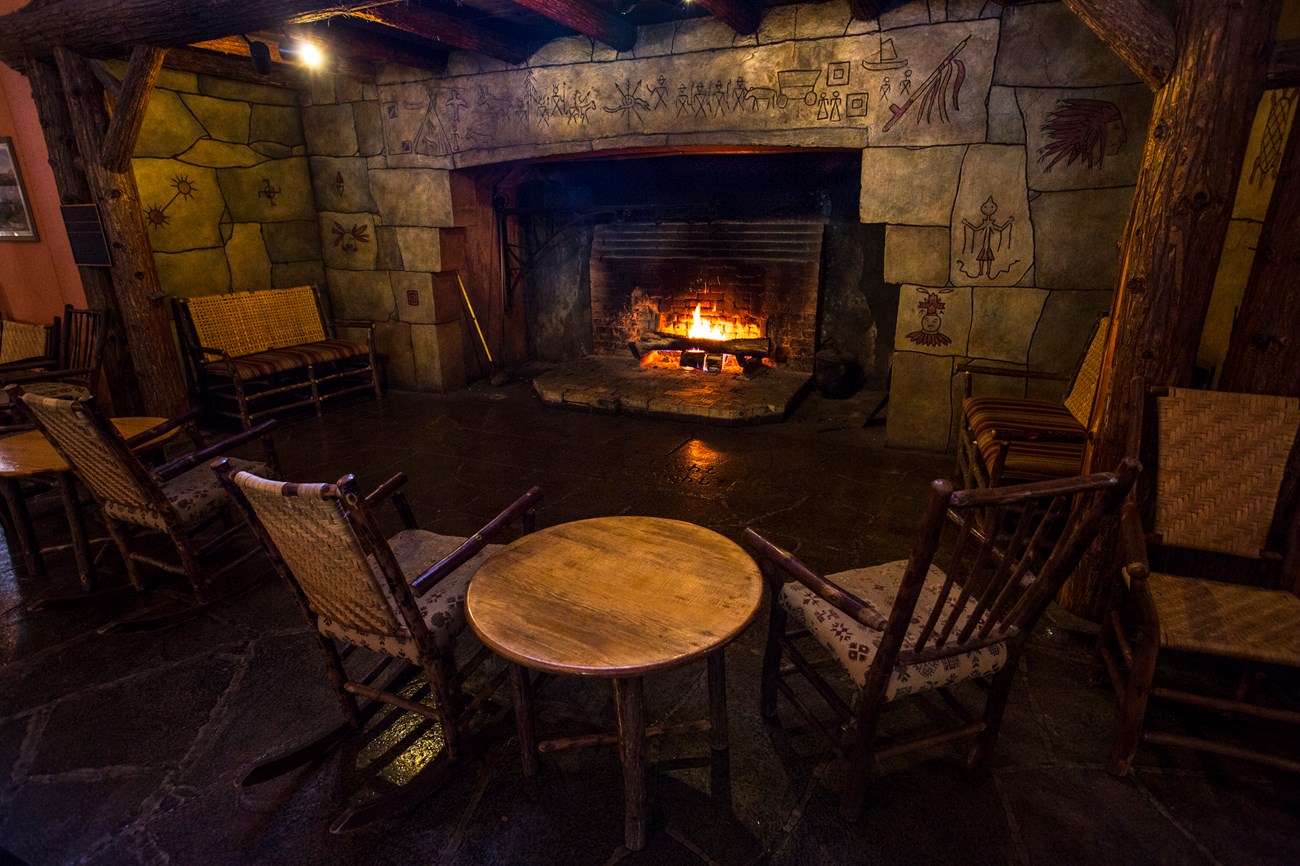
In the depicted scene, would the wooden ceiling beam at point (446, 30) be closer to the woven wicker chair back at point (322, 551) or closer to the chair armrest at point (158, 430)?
the chair armrest at point (158, 430)

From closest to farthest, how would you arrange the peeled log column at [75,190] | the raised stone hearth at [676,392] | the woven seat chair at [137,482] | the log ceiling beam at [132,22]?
the woven seat chair at [137,482] → the log ceiling beam at [132,22] → the peeled log column at [75,190] → the raised stone hearth at [676,392]

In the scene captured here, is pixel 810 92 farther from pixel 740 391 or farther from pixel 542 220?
pixel 542 220

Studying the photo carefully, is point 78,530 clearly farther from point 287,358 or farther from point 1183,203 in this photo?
point 1183,203

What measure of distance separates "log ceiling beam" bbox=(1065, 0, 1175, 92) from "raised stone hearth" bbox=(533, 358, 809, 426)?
126 inches

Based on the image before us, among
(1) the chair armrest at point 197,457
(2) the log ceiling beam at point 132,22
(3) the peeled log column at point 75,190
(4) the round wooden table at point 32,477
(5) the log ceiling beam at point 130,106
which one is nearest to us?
(1) the chair armrest at point 197,457

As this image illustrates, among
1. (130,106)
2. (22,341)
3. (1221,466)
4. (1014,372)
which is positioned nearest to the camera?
(1221,466)

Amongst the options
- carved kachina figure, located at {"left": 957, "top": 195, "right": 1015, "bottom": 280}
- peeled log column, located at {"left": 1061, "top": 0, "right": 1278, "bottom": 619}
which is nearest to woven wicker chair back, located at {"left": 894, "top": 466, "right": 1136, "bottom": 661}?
peeled log column, located at {"left": 1061, "top": 0, "right": 1278, "bottom": 619}

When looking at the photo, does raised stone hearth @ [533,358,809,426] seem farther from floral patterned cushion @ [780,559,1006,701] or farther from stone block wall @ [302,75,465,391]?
floral patterned cushion @ [780,559,1006,701]

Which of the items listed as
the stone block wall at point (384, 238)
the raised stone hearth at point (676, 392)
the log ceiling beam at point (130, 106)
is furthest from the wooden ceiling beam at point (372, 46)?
the raised stone hearth at point (676, 392)

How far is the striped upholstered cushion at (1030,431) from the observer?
117 inches

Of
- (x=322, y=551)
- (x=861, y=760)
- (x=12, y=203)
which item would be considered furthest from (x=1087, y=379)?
(x=12, y=203)

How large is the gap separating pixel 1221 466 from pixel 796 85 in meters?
3.39

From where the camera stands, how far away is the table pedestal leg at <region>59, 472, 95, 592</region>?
2.98m

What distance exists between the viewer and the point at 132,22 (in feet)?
13.0
